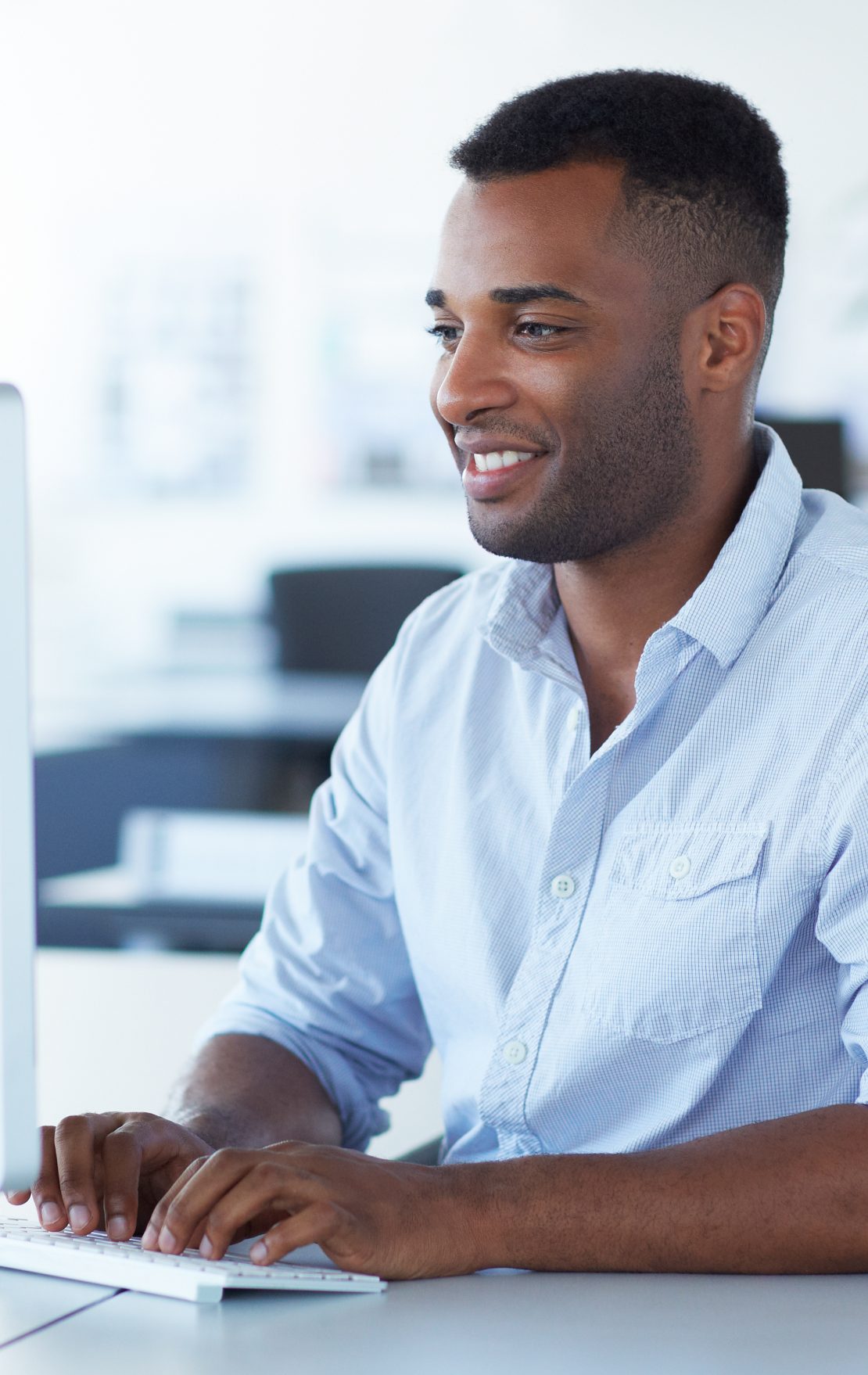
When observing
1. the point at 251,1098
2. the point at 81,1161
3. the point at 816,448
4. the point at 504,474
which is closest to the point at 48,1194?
the point at 81,1161

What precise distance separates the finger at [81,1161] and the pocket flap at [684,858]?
0.40 meters

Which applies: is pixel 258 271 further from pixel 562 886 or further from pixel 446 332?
pixel 562 886

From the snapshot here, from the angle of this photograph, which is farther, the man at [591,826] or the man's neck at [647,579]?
the man's neck at [647,579]

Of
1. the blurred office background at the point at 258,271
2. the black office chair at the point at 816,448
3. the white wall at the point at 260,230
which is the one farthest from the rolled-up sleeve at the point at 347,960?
the white wall at the point at 260,230

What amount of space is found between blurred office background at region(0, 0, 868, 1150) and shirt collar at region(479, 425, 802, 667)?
11.4ft

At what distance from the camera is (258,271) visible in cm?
596

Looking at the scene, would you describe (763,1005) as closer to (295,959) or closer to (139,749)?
(295,959)

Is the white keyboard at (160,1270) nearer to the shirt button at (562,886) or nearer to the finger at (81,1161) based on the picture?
the finger at (81,1161)

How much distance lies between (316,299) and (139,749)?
2.32 metres

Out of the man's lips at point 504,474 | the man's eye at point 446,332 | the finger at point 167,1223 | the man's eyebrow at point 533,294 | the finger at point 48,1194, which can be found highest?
the man's eyebrow at point 533,294

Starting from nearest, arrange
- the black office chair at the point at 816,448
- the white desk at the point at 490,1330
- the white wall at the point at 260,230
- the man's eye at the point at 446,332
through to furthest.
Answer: the white desk at the point at 490,1330 → the man's eye at the point at 446,332 → the black office chair at the point at 816,448 → the white wall at the point at 260,230

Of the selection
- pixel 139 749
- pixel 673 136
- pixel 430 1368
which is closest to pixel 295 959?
pixel 430 1368

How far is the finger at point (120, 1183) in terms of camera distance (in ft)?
3.40

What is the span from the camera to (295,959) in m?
1.46
